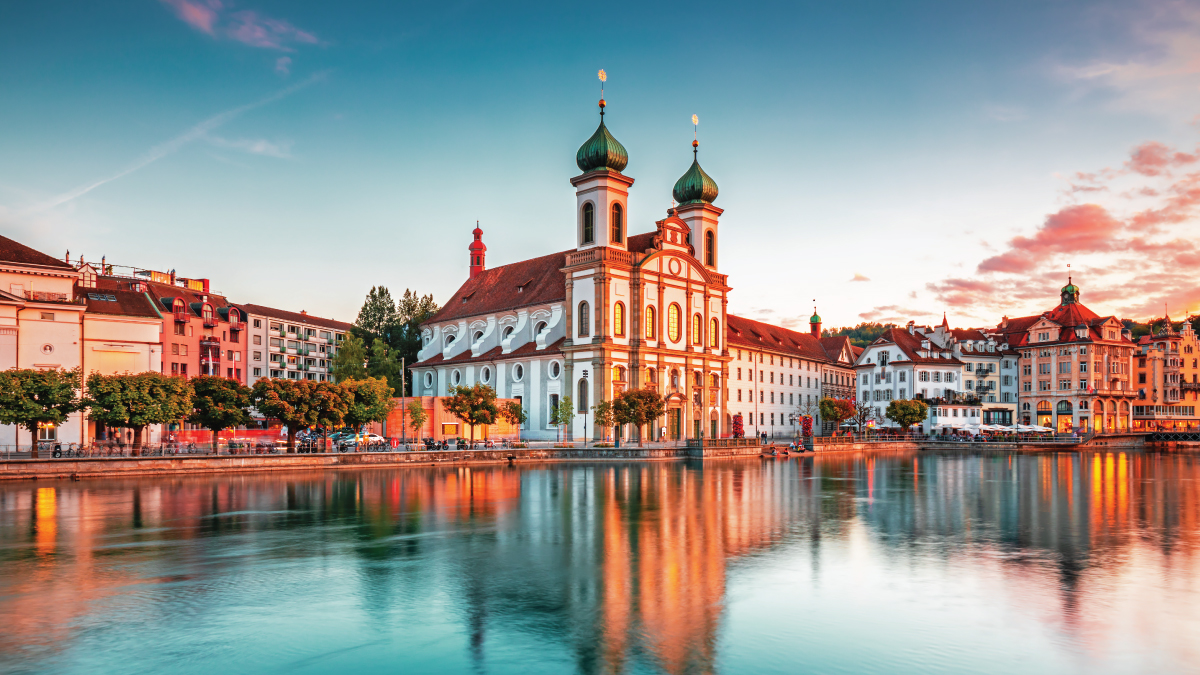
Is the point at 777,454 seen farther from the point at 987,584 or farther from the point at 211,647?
the point at 211,647

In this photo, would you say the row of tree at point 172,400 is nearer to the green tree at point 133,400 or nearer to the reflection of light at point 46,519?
the green tree at point 133,400

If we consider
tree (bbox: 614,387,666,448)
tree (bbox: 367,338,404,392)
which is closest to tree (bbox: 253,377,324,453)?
tree (bbox: 614,387,666,448)

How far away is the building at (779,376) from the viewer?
9356cm

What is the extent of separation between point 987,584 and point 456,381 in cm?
7479

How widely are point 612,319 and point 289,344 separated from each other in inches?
2112

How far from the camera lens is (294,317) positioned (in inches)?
4358

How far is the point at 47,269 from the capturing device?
56.9 m

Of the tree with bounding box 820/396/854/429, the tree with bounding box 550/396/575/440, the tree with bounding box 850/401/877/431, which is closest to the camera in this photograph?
the tree with bounding box 550/396/575/440

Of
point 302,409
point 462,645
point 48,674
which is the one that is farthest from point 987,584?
point 302,409

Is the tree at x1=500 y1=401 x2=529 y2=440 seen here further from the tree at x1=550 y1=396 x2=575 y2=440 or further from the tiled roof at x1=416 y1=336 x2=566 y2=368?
the tiled roof at x1=416 y1=336 x2=566 y2=368

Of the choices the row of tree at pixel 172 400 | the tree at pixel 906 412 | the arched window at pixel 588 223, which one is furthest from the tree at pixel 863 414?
the row of tree at pixel 172 400

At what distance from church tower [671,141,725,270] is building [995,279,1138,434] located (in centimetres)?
5356

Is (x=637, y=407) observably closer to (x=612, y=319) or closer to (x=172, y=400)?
(x=612, y=319)

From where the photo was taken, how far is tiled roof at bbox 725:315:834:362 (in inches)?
3743
